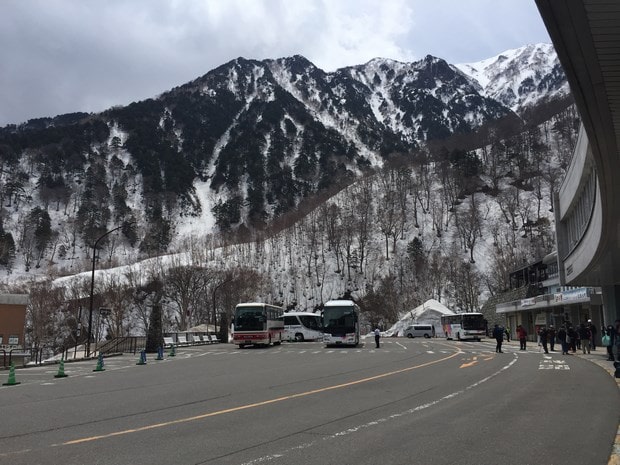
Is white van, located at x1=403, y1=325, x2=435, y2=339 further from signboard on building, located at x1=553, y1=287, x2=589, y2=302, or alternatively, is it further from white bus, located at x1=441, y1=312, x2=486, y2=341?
signboard on building, located at x1=553, y1=287, x2=589, y2=302

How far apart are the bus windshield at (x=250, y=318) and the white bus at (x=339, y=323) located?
4743mm

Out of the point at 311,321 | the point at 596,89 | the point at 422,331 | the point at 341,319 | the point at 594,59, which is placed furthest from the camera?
the point at 422,331

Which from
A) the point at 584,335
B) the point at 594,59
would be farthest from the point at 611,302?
the point at 594,59

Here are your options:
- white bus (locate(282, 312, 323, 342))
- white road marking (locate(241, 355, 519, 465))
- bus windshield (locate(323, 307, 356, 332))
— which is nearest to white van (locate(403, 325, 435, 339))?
white bus (locate(282, 312, 323, 342))

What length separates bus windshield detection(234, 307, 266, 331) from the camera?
38.8m

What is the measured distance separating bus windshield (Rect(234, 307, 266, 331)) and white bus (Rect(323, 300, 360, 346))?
187 inches

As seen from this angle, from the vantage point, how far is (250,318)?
38938mm

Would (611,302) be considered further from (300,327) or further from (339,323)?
(300,327)

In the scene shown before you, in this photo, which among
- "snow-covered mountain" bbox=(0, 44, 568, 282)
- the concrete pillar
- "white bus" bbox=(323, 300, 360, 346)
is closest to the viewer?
the concrete pillar

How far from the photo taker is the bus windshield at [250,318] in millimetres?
38812

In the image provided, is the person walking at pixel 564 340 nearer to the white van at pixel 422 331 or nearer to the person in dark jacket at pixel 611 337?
the person in dark jacket at pixel 611 337

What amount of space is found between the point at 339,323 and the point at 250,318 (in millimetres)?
6604

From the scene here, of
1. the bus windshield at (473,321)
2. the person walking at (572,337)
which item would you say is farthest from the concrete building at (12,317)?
the person walking at (572,337)

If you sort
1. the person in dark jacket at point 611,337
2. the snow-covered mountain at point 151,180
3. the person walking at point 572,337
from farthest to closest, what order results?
the snow-covered mountain at point 151,180 → the person walking at point 572,337 → the person in dark jacket at point 611,337
